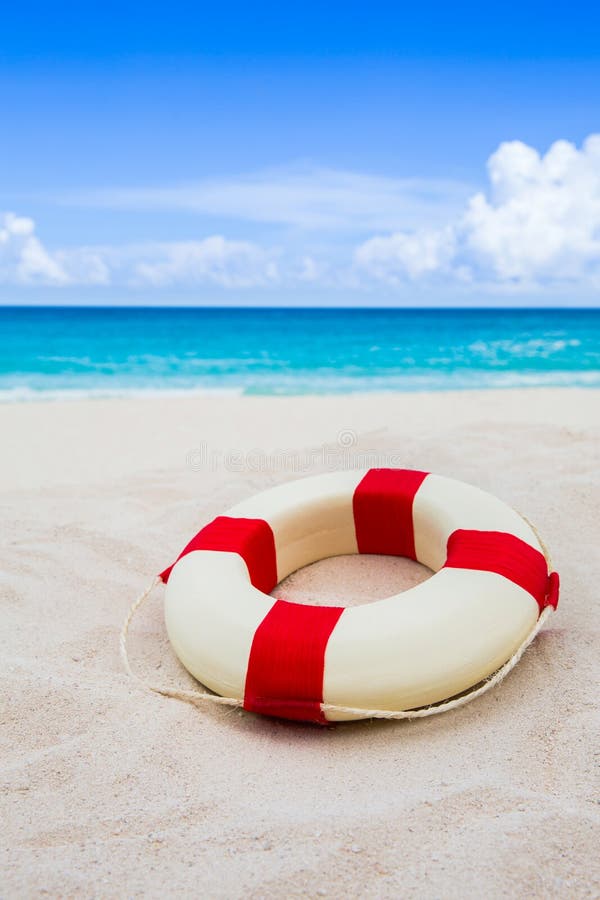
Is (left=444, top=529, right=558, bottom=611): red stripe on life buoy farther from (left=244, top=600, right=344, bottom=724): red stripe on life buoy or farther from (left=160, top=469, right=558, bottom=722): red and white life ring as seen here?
(left=244, top=600, right=344, bottom=724): red stripe on life buoy

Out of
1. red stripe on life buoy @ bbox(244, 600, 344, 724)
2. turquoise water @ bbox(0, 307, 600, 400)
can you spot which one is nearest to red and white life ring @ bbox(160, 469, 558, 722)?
red stripe on life buoy @ bbox(244, 600, 344, 724)

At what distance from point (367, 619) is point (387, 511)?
769 mm

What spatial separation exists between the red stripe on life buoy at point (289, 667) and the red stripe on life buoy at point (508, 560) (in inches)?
18.4

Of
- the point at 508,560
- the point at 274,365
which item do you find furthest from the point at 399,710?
the point at 274,365

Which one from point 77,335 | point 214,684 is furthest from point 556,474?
point 77,335

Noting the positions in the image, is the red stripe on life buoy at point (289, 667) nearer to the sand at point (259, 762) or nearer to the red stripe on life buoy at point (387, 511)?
the sand at point (259, 762)

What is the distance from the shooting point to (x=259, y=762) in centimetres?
165

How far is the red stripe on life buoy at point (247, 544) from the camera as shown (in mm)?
2260

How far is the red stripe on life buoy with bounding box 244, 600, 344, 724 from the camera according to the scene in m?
1.74

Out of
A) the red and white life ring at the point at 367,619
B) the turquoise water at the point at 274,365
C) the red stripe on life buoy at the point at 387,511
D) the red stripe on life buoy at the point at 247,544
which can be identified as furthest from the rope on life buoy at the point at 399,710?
the turquoise water at the point at 274,365

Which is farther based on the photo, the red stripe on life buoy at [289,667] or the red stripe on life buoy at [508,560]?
the red stripe on life buoy at [508,560]

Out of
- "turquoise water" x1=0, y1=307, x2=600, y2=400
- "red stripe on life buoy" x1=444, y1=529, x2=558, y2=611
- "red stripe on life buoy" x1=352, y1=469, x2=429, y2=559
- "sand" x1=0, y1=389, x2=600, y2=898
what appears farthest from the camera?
"turquoise water" x1=0, y1=307, x2=600, y2=400

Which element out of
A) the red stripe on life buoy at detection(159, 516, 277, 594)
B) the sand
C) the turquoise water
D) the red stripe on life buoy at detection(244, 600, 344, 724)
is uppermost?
the turquoise water

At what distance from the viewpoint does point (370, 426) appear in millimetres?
5379
